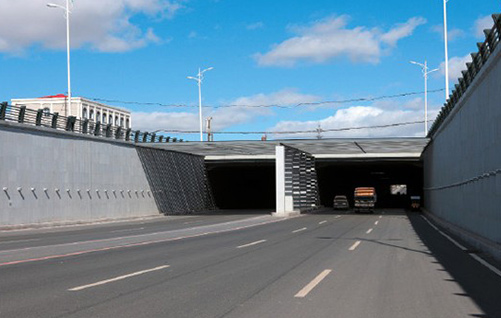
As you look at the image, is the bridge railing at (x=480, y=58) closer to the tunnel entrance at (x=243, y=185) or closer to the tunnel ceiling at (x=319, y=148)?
the tunnel ceiling at (x=319, y=148)

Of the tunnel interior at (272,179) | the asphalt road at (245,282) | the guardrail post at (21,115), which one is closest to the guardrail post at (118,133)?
the guardrail post at (21,115)

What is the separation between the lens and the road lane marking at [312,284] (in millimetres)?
8680

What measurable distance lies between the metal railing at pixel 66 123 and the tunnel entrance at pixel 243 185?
17.9 metres

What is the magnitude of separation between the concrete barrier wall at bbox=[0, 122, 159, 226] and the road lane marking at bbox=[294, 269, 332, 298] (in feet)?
74.7

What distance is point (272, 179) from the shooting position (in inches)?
3110

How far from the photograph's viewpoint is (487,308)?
299 inches

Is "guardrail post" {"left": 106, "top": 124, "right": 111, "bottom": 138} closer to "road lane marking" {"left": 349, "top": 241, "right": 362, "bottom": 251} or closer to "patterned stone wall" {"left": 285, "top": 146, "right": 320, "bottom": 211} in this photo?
"patterned stone wall" {"left": 285, "top": 146, "right": 320, "bottom": 211}

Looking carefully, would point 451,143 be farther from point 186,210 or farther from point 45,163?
point 186,210

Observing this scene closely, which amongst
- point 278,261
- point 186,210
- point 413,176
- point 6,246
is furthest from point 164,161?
point 413,176

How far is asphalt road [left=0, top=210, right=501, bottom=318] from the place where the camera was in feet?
24.6

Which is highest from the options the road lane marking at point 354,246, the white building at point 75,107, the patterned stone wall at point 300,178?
the white building at point 75,107

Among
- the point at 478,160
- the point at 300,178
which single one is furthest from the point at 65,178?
the point at 300,178

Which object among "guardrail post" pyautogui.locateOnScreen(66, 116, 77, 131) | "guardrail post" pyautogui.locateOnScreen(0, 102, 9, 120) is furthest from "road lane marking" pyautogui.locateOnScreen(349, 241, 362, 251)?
"guardrail post" pyautogui.locateOnScreen(66, 116, 77, 131)

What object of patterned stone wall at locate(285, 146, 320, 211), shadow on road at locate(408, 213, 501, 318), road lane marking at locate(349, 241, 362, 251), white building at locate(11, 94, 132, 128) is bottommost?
road lane marking at locate(349, 241, 362, 251)
